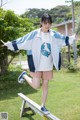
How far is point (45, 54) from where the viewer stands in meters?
5.37

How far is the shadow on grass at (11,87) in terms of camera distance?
9507 mm

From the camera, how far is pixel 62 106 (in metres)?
7.52

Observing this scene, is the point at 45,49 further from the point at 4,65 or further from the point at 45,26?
the point at 4,65

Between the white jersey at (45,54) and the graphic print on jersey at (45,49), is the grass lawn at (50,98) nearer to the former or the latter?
the white jersey at (45,54)

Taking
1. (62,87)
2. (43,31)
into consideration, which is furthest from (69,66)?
(43,31)

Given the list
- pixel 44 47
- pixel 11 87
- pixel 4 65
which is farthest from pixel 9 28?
pixel 44 47

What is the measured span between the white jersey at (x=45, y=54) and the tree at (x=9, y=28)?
18.7 feet

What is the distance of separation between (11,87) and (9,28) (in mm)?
2081

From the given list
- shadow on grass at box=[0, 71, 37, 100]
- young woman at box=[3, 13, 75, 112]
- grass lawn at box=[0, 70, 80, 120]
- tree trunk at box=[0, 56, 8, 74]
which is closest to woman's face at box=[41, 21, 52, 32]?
young woman at box=[3, 13, 75, 112]

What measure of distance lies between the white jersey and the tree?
5.69 meters

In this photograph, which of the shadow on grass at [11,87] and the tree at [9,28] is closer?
the shadow on grass at [11,87]

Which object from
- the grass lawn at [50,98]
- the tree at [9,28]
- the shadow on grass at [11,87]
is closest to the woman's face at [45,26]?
the grass lawn at [50,98]

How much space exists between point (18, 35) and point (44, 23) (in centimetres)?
586

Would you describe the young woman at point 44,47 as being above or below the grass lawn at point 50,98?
above
